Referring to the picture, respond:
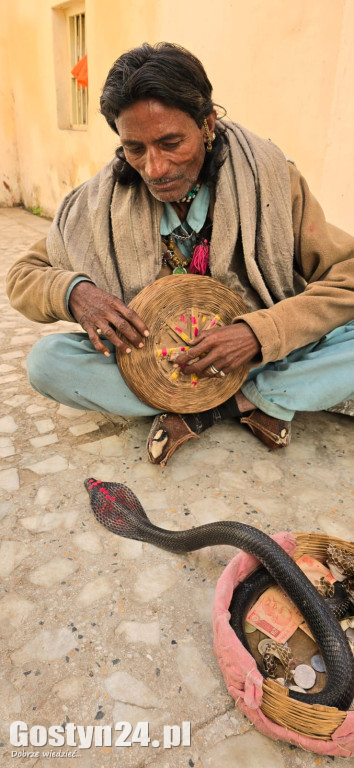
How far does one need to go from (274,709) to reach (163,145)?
1710 millimetres

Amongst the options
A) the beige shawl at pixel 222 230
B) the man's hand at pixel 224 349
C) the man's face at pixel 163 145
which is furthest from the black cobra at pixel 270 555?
the man's face at pixel 163 145

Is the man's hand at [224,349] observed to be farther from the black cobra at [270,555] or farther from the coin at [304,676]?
the coin at [304,676]

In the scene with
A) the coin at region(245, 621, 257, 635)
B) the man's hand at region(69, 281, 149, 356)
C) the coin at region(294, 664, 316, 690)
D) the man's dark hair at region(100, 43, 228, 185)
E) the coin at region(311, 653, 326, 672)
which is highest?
the man's dark hair at region(100, 43, 228, 185)

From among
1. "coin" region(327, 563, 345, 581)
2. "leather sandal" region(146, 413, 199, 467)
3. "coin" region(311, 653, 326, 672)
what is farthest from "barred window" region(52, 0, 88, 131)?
"coin" region(311, 653, 326, 672)

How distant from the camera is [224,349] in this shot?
191cm

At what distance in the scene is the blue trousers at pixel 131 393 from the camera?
2119 mm

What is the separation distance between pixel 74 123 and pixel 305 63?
17.5 feet

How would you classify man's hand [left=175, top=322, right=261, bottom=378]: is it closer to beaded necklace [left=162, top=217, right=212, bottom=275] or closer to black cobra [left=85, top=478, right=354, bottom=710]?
beaded necklace [left=162, top=217, right=212, bottom=275]

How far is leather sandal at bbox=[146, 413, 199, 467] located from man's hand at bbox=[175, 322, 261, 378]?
0.96 feet

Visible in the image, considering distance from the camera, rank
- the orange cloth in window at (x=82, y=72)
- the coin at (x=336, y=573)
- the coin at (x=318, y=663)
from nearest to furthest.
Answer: the coin at (x=318, y=663)
the coin at (x=336, y=573)
the orange cloth in window at (x=82, y=72)

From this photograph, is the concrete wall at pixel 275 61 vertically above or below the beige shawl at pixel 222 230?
above

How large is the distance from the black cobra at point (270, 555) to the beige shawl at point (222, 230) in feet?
2.89

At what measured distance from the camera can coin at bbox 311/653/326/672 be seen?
1326 mm

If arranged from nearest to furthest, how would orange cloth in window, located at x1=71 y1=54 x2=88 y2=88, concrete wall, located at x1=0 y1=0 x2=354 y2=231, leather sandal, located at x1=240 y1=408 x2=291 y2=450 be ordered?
1. leather sandal, located at x1=240 y1=408 x2=291 y2=450
2. concrete wall, located at x1=0 y1=0 x2=354 y2=231
3. orange cloth in window, located at x1=71 y1=54 x2=88 y2=88
